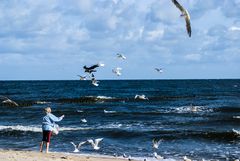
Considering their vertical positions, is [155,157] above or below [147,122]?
below

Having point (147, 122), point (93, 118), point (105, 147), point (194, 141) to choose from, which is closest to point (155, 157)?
point (105, 147)

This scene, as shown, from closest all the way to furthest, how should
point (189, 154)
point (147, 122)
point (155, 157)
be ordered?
point (155, 157) < point (189, 154) < point (147, 122)

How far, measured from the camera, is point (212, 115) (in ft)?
132

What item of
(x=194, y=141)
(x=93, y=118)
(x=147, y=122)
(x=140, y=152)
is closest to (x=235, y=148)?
(x=194, y=141)

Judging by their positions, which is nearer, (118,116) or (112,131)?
(112,131)

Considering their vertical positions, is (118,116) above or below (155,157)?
above

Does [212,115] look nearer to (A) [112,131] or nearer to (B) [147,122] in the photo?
(B) [147,122]

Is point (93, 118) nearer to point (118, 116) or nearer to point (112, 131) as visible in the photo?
point (118, 116)

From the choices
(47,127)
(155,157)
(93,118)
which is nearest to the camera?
(47,127)

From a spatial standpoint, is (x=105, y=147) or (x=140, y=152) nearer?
(x=140, y=152)

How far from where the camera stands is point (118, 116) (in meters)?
39.9

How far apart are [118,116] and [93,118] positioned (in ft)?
8.17

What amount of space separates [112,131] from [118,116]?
39.0 ft

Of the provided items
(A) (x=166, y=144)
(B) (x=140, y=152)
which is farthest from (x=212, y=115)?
(B) (x=140, y=152)
